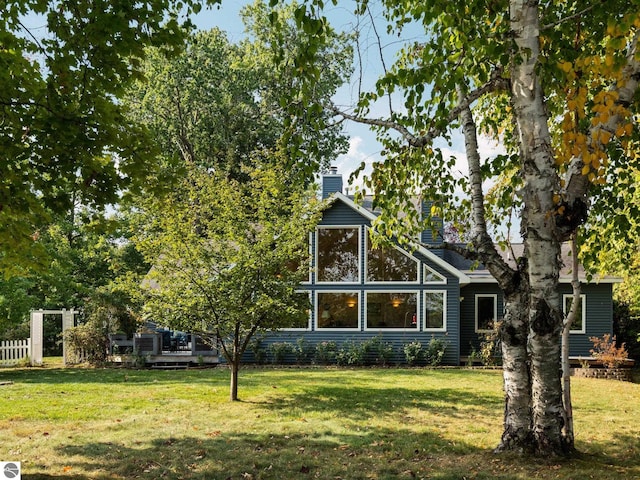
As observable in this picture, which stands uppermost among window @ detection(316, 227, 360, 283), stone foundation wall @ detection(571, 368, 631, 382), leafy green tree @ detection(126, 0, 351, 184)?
leafy green tree @ detection(126, 0, 351, 184)

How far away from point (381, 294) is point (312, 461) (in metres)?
12.9

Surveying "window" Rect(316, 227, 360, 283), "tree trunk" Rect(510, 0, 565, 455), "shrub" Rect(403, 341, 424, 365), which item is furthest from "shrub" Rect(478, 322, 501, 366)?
"tree trunk" Rect(510, 0, 565, 455)

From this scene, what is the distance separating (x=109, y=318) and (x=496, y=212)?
14223 millimetres

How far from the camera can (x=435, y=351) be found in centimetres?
1845

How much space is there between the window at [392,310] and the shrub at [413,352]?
0.67m

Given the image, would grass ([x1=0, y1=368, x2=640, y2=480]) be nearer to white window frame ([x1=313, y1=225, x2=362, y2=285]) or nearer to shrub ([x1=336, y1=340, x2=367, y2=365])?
shrub ([x1=336, y1=340, x2=367, y2=365])

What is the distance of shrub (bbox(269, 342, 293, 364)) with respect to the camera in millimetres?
18594

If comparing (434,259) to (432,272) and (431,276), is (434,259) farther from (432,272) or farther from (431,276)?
(431,276)

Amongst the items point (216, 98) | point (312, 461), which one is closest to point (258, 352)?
point (312, 461)

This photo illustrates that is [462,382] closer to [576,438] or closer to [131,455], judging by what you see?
[576,438]

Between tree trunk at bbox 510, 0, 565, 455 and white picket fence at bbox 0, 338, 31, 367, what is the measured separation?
1676cm

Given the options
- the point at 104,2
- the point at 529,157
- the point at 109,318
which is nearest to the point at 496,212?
the point at 529,157

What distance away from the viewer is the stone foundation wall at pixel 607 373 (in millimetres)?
16297

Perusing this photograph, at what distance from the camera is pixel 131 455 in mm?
6574
